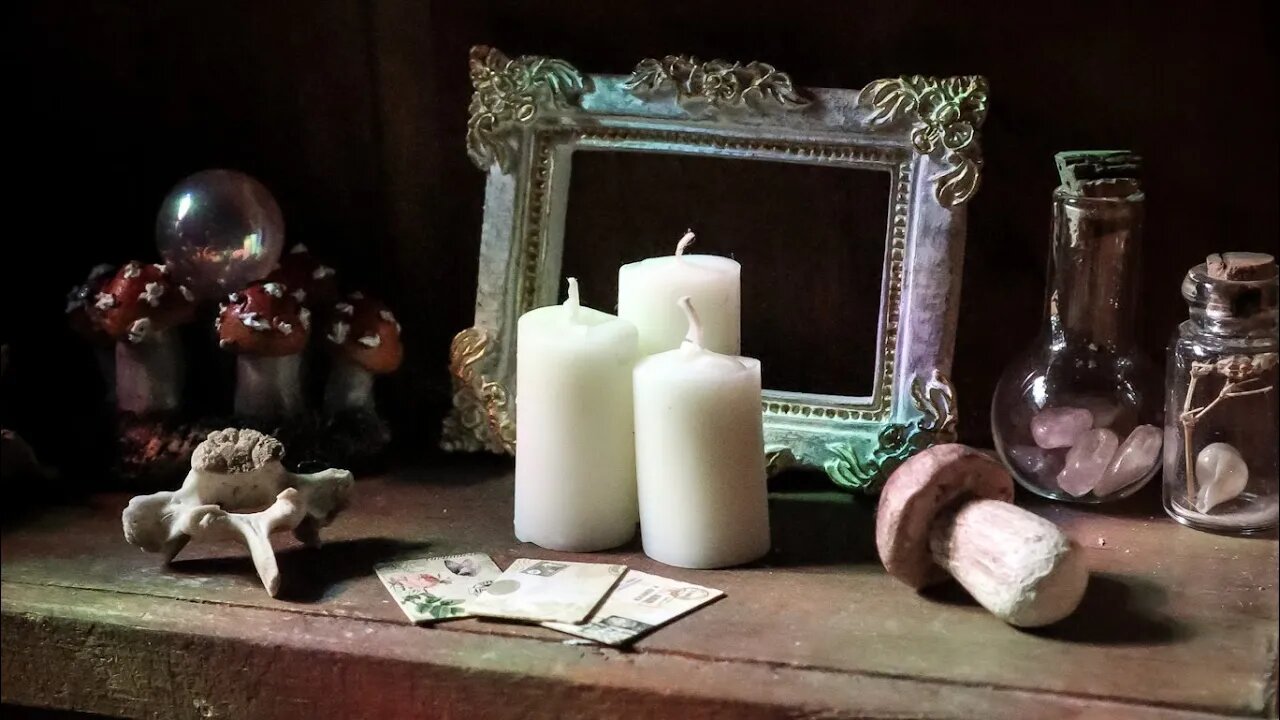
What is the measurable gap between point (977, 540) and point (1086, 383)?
200 millimetres

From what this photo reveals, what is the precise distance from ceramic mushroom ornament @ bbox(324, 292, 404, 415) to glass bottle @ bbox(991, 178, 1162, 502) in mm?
431

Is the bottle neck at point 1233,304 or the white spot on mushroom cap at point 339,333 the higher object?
the bottle neck at point 1233,304

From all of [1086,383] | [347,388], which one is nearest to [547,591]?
[347,388]

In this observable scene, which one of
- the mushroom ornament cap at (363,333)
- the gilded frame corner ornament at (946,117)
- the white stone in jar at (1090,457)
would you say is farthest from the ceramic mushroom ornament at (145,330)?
the white stone in jar at (1090,457)

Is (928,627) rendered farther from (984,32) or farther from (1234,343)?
(984,32)

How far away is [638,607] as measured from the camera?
0.73 m

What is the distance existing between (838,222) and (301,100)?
42cm

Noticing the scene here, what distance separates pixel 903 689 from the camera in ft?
2.14

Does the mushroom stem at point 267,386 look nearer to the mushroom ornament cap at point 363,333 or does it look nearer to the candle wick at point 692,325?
the mushroom ornament cap at point 363,333

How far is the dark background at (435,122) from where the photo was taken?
0.86 m

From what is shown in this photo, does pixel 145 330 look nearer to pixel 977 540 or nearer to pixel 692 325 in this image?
pixel 692 325

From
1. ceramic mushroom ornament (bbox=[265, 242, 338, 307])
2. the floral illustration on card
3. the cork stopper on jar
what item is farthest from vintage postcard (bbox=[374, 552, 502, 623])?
the cork stopper on jar

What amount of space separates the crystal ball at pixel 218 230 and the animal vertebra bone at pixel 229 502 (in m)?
0.15

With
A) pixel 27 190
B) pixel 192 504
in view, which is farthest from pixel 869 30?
pixel 27 190
